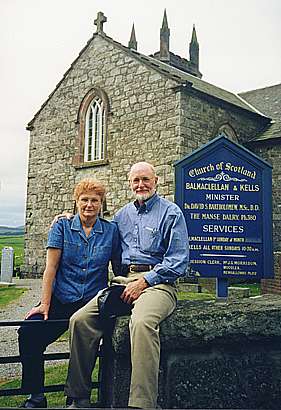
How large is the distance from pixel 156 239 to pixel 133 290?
0.46 m

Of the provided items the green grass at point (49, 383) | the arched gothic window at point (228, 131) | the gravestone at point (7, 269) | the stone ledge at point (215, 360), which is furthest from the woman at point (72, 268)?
the arched gothic window at point (228, 131)

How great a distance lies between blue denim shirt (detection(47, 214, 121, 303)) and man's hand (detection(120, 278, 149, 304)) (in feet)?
1.31

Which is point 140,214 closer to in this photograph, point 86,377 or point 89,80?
point 86,377

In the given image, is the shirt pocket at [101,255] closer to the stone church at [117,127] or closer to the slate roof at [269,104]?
the stone church at [117,127]

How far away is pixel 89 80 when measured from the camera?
17172 millimetres

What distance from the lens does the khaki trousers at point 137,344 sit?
247 centimetres

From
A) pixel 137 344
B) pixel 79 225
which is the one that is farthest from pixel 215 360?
pixel 79 225

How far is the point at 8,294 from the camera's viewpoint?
1191cm

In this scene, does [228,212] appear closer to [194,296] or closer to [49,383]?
[49,383]

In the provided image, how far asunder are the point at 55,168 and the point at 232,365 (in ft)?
52.8

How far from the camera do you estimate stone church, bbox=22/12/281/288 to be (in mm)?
14102

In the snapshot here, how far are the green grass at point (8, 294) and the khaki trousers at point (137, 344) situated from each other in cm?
753

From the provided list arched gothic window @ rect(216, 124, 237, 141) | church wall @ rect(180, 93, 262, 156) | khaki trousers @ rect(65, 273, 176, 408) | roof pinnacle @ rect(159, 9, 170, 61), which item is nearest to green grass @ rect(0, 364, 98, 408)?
khaki trousers @ rect(65, 273, 176, 408)

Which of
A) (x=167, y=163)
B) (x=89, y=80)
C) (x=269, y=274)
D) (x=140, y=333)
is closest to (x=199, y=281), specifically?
Answer: (x=167, y=163)
